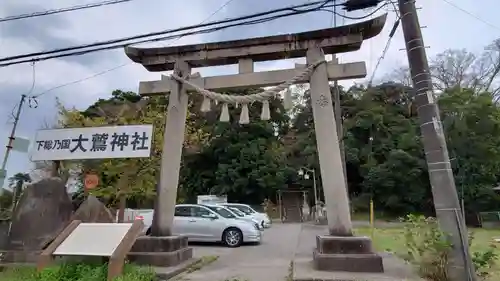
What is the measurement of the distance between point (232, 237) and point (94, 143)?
237 inches

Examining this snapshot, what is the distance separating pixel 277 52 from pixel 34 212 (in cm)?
597

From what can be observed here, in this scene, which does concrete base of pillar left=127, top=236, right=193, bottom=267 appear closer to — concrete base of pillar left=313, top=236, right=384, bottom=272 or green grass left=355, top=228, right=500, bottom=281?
concrete base of pillar left=313, top=236, right=384, bottom=272

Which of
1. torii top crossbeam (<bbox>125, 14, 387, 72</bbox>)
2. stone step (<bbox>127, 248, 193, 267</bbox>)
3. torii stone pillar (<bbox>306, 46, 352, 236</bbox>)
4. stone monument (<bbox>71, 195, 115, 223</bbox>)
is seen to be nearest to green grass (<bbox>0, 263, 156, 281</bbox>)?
stone step (<bbox>127, 248, 193, 267</bbox>)

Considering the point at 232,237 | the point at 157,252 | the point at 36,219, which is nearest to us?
the point at 157,252

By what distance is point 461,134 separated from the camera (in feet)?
81.3

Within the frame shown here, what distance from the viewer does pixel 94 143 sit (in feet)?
23.8

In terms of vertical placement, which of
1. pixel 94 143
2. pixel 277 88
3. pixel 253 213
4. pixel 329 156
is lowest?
pixel 253 213

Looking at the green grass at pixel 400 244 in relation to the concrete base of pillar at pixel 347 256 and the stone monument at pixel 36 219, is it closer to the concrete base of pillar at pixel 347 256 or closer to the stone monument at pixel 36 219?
the concrete base of pillar at pixel 347 256

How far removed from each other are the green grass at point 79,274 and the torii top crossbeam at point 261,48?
14.4 ft

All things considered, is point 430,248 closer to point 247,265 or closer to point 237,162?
point 247,265

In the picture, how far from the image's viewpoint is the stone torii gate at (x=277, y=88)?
6488mm

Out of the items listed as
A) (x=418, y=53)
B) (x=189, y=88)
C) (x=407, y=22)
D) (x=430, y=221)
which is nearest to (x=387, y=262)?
(x=430, y=221)

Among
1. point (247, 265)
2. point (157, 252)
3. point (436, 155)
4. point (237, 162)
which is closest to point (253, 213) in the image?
point (237, 162)

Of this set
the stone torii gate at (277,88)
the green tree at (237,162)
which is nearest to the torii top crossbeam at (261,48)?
the stone torii gate at (277,88)
